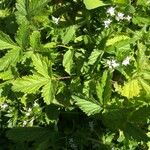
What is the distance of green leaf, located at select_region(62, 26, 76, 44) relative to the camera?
289cm

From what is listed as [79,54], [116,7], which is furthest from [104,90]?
[116,7]

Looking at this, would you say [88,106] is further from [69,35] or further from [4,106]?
[4,106]

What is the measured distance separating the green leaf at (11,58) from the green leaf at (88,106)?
50cm

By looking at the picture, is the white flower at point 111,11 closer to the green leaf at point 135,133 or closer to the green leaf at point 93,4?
the green leaf at point 93,4

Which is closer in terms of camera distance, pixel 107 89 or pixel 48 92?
pixel 107 89

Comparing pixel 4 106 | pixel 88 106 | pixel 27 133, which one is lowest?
pixel 27 133

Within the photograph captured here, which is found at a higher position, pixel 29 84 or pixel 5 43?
pixel 5 43

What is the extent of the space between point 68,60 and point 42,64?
261 millimetres

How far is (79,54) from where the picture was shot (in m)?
2.88

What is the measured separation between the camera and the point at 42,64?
8.69ft

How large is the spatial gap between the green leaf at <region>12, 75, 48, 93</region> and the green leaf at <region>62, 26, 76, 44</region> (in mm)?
383

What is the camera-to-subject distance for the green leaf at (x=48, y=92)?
2.59 m

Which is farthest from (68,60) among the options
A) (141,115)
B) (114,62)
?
(141,115)

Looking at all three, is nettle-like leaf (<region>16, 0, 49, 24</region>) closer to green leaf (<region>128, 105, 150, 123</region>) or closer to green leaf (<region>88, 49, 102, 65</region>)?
green leaf (<region>88, 49, 102, 65</region>)
